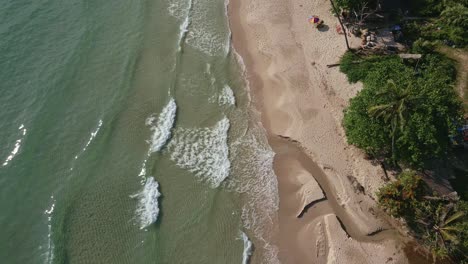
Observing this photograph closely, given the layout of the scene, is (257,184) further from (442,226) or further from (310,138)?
(442,226)

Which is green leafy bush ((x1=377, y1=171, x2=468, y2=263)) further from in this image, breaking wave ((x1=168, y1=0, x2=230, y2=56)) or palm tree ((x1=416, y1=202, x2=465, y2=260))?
breaking wave ((x1=168, y1=0, x2=230, y2=56))

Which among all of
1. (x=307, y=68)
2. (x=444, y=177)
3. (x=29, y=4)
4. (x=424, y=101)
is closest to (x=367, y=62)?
(x=307, y=68)

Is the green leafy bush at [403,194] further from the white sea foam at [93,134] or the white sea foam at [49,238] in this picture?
the white sea foam at [49,238]

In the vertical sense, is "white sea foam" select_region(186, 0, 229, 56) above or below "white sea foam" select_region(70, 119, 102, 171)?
above

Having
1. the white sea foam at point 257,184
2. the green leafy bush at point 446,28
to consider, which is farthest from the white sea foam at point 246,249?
the green leafy bush at point 446,28

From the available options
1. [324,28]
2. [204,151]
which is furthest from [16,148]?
[324,28]

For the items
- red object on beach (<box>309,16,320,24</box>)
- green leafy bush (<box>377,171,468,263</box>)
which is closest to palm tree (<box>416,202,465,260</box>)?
green leafy bush (<box>377,171,468,263</box>)

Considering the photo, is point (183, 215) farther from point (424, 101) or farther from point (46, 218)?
point (424, 101)

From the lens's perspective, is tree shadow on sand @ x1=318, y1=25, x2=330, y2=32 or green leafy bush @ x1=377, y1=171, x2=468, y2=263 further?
tree shadow on sand @ x1=318, y1=25, x2=330, y2=32
